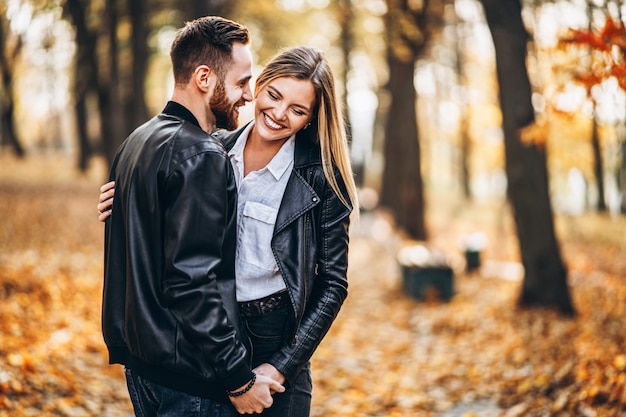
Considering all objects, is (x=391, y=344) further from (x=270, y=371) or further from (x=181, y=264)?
(x=181, y=264)

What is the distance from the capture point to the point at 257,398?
239cm

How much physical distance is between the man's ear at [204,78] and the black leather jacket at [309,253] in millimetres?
490

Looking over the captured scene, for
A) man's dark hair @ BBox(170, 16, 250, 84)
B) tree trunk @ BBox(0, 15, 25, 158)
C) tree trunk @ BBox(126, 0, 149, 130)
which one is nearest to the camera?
man's dark hair @ BBox(170, 16, 250, 84)

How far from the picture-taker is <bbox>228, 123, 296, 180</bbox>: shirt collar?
270 cm

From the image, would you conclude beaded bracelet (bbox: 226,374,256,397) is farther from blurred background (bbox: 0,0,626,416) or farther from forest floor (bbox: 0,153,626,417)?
blurred background (bbox: 0,0,626,416)

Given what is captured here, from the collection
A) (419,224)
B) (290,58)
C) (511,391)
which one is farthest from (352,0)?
(290,58)

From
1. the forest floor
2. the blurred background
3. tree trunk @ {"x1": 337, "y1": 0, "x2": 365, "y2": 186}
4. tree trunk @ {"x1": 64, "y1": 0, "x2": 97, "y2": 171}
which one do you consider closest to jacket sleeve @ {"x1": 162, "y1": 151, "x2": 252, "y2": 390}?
the forest floor

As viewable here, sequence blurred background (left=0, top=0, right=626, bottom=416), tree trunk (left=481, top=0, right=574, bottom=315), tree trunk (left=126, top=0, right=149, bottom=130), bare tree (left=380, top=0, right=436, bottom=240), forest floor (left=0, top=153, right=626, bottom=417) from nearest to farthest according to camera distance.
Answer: forest floor (left=0, top=153, right=626, bottom=417) → blurred background (left=0, top=0, right=626, bottom=416) → tree trunk (left=481, top=0, right=574, bottom=315) → tree trunk (left=126, top=0, right=149, bottom=130) → bare tree (left=380, top=0, right=436, bottom=240)

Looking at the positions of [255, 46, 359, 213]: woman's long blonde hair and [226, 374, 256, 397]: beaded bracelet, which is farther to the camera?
[255, 46, 359, 213]: woman's long blonde hair

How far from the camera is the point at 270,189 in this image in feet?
8.78

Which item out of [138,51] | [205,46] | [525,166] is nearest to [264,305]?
[205,46]

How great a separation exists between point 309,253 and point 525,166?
7.20 m

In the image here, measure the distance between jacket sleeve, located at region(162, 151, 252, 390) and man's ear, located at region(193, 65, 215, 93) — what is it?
0.35m

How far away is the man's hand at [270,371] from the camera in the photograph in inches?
97.7
